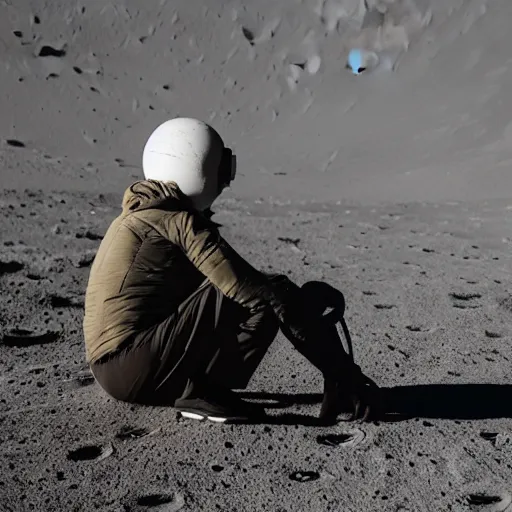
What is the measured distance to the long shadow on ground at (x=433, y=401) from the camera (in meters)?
2.65

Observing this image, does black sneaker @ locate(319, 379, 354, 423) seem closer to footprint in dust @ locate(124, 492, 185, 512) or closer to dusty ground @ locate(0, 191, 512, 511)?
dusty ground @ locate(0, 191, 512, 511)

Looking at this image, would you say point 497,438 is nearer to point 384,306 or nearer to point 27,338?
point 384,306

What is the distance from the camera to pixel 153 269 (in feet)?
7.61

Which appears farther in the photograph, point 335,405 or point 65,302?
point 65,302

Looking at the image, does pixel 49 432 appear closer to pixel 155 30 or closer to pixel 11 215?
pixel 11 215

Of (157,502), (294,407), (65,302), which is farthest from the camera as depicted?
(65,302)

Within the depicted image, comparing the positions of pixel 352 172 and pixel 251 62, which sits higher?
pixel 251 62

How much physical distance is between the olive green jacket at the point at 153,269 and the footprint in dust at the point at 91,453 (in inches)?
10.0

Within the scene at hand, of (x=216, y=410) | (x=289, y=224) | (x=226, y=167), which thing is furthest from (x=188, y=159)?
(x=289, y=224)

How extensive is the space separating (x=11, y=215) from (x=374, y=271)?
209cm

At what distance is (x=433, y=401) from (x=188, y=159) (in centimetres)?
116

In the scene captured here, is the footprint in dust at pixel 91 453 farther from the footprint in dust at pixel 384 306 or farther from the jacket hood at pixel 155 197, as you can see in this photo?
the footprint in dust at pixel 384 306

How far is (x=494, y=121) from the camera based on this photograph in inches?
251

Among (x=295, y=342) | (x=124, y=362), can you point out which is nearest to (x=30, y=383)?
(x=124, y=362)
